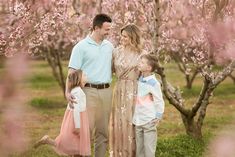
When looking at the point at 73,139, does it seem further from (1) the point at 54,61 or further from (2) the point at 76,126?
(1) the point at 54,61

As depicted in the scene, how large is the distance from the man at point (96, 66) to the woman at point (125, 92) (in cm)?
17

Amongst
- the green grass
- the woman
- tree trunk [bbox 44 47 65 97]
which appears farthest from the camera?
tree trunk [bbox 44 47 65 97]

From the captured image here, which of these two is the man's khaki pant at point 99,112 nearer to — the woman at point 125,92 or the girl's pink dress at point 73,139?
the girl's pink dress at point 73,139

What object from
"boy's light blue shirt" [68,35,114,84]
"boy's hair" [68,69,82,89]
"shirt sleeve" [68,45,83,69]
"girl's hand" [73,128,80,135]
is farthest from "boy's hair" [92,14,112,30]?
"girl's hand" [73,128,80,135]

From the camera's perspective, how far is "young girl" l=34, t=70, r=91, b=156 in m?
6.36

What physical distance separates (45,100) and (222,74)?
8854 mm

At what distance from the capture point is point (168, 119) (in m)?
13.5

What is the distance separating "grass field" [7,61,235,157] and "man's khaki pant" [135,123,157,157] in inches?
28.8

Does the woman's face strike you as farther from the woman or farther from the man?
the man

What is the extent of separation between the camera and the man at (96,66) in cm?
636

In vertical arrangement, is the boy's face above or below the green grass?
above

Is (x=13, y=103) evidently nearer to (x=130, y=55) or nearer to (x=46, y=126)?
(x=130, y=55)

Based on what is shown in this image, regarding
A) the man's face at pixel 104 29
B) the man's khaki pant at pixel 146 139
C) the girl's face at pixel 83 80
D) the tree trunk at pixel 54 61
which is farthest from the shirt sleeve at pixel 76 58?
the tree trunk at pixel 54 61

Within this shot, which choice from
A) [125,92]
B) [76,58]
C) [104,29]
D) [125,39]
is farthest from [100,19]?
[125,92]
